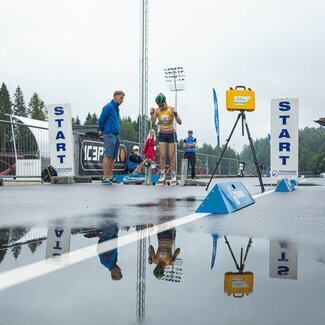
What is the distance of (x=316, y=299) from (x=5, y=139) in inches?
563

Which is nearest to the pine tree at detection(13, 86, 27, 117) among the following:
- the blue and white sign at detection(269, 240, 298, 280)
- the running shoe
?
the running shoe

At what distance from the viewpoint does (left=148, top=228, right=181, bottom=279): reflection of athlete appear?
213 centimetres

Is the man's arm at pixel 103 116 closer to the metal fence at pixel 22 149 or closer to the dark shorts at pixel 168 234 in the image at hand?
the metal fence at pixel 22 149

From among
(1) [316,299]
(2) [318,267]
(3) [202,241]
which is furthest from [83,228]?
(1) [316,299]

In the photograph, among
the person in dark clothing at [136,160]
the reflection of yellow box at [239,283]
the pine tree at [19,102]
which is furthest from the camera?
the pine tree at [19,102]

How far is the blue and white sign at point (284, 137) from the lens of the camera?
9641 millimetres

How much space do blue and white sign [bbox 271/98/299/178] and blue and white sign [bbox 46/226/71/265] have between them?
717cm

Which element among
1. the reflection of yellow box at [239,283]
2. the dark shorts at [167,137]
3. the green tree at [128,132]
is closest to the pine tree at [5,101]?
the green tree at [128,132]

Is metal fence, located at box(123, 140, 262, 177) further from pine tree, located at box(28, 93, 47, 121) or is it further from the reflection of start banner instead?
pine tree, located at box(28, 93, 47, 121)

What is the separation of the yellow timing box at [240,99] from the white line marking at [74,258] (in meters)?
4.79

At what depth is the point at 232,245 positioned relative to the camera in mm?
2764

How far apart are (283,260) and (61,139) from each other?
1015 cm

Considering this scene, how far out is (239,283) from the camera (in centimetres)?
189

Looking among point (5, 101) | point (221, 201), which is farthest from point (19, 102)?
point (221, 201)
